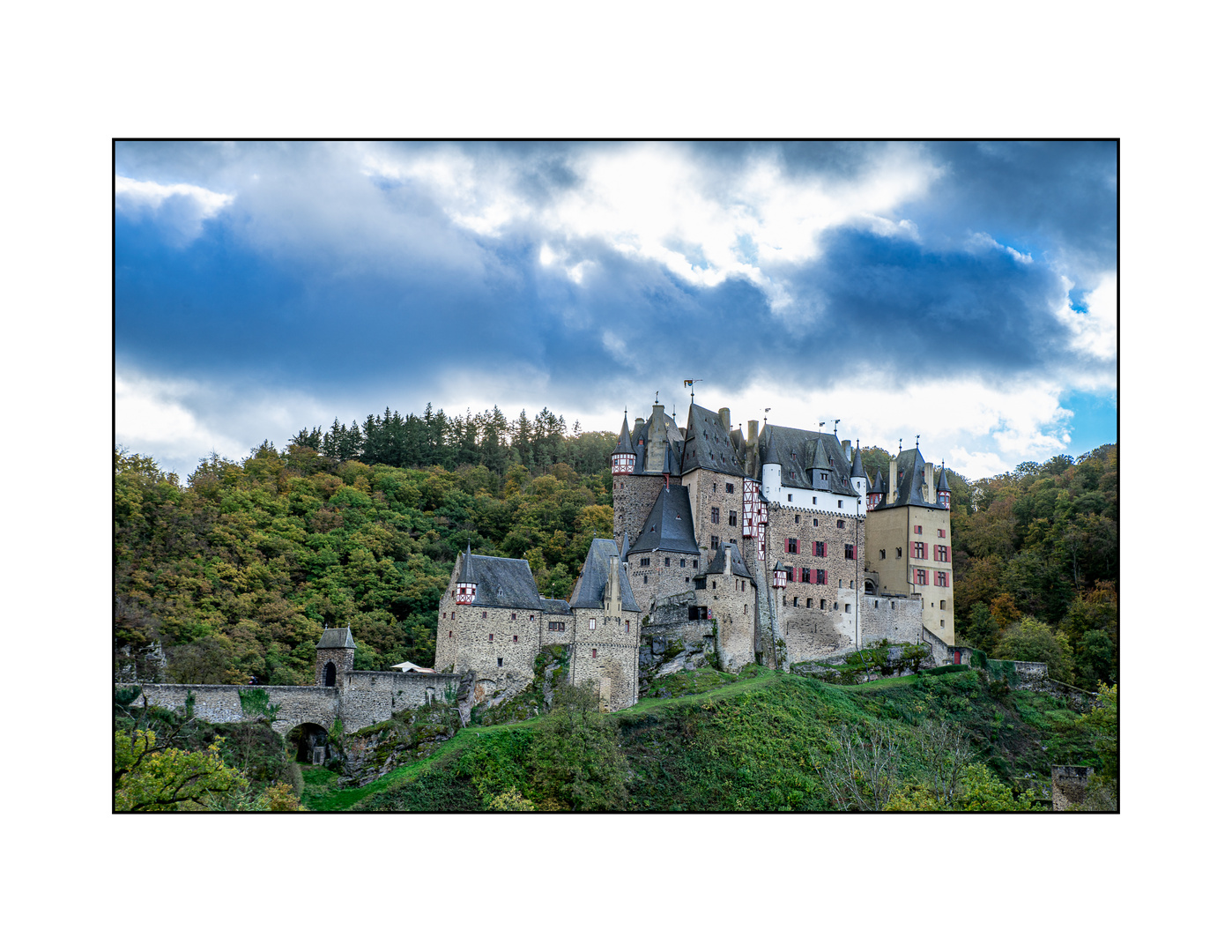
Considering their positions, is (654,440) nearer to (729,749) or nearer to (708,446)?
(708,446)

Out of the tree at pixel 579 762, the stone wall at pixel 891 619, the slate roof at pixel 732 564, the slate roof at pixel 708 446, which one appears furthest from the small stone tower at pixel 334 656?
the stone wall at pixel 891 619

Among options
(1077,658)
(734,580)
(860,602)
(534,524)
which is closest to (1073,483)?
(1077,658)

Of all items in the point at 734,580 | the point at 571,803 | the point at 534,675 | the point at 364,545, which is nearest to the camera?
the point at 571,803

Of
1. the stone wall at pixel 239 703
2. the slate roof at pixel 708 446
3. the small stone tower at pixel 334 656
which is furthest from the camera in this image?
the slate roof at pixel 708 446

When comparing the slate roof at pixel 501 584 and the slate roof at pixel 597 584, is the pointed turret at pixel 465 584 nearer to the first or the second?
the slate roof at pixel 501 584

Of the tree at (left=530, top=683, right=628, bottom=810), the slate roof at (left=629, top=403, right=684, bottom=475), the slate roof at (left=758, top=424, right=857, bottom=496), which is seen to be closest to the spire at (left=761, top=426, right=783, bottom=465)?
the slate roof at (left=758, top=424, right=857, bottom=496)

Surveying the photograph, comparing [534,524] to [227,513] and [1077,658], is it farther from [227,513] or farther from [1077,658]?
[1077,658]

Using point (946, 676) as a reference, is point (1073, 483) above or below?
above
